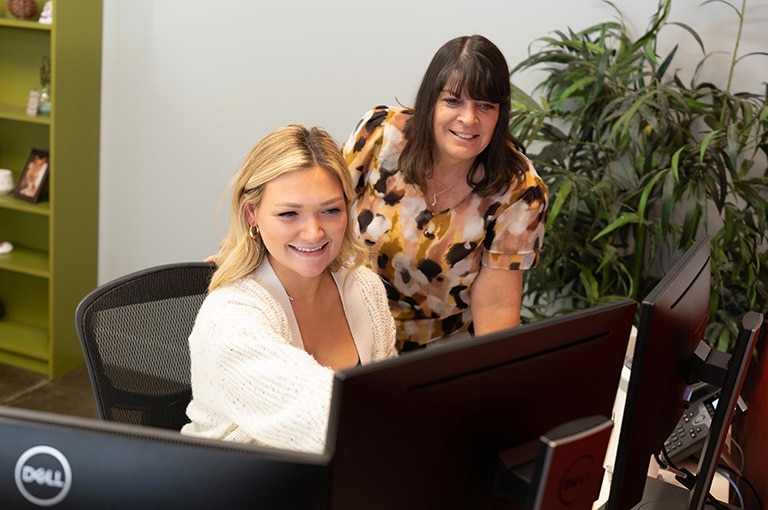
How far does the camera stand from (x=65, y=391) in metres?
3.81

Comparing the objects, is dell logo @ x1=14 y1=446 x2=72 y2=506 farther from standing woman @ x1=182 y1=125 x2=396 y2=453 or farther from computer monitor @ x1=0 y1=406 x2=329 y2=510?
standing woman @ x1=182 y1=125 x2=396 y2=453

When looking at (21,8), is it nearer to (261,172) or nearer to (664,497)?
(261,172)

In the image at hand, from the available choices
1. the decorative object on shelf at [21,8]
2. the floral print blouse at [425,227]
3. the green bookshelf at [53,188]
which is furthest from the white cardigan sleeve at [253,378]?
the decorative object on shelf at [21,8]

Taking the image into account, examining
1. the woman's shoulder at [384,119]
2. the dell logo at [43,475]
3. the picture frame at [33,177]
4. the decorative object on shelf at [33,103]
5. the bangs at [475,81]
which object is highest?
the bangs at [475,81]

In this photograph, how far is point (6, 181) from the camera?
3943 millimetres

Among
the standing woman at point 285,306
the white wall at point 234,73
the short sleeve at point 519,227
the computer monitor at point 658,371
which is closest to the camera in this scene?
the computer monitor at point 658,371

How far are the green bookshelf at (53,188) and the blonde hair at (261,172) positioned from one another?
2.24m

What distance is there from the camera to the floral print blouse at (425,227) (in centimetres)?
205

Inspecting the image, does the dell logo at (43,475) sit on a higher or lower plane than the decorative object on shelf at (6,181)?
higher

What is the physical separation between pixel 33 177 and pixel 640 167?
2555 mm

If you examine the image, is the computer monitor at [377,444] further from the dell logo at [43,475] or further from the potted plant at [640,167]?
the potted plant at [640,167]

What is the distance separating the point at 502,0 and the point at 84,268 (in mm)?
2218

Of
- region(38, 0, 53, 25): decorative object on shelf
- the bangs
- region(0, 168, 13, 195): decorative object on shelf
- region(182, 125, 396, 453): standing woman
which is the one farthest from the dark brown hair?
region(0, 168, 13, 195): decorative object on shelf

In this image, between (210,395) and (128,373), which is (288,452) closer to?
(210,395)
